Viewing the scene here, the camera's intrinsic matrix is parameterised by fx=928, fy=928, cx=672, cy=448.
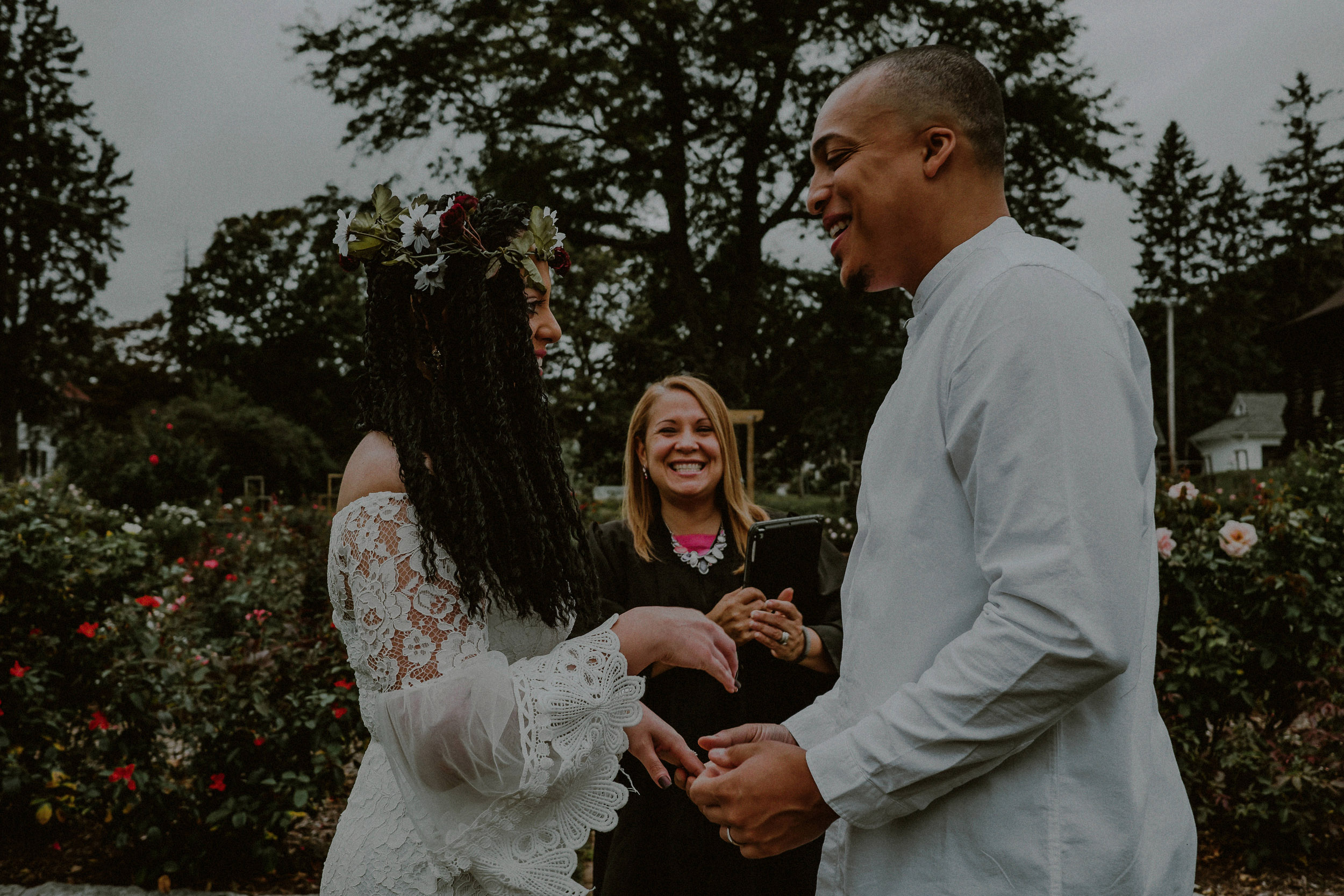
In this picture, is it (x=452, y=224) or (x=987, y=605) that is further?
(x=452, y=224)

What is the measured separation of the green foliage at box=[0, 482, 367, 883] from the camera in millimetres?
4102

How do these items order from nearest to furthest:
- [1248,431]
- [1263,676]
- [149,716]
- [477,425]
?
[477,425], [149,716], [1263,676], [1248,431]

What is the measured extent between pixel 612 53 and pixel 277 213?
3747cm

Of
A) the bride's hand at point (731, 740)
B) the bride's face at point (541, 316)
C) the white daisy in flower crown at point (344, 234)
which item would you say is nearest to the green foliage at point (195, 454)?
the white daisy in flower crown at point (344, 234)

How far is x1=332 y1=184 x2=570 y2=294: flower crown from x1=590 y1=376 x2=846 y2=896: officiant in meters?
1.33

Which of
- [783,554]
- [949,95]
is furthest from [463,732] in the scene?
[783,554]

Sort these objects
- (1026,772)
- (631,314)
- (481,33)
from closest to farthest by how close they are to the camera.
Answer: (1026,772)
(481,33)
(631,314)

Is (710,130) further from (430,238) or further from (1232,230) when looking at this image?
(1232,230)

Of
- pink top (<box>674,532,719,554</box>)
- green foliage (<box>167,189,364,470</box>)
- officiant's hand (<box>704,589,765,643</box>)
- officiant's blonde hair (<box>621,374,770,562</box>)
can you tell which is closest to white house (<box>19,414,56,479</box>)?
green foliage (<box>167,189,364,470</box>)

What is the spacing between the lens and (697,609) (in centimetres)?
313

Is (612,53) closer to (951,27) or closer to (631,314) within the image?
(951,27)

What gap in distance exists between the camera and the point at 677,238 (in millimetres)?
17984

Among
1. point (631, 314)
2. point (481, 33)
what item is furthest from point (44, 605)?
point (631, 314)

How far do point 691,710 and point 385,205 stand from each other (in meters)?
1.82
